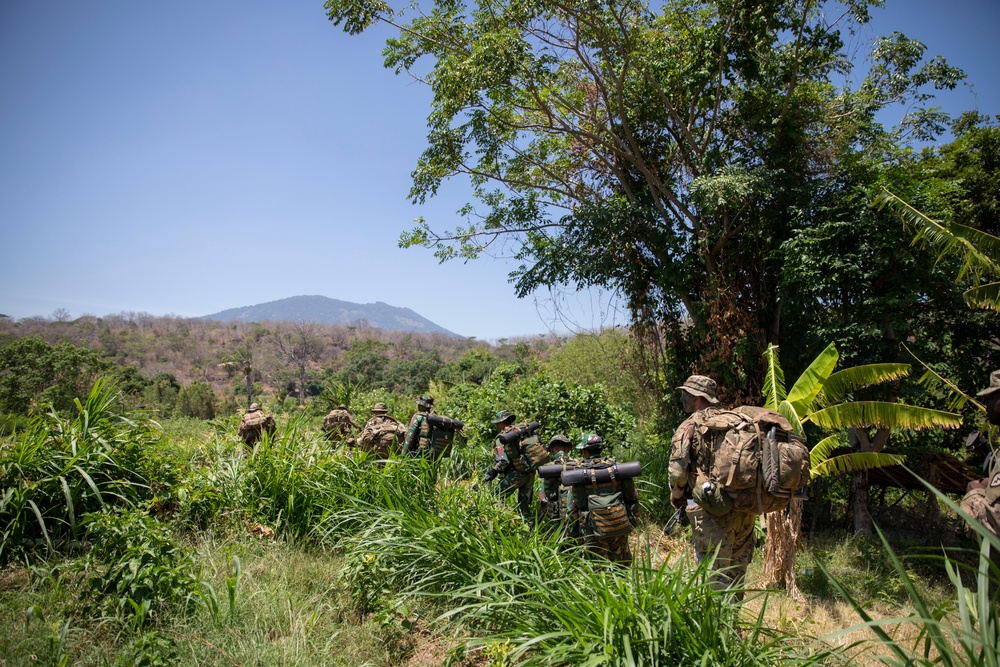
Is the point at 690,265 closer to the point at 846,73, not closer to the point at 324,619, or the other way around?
the point at 846,73

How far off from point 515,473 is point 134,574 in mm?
3934

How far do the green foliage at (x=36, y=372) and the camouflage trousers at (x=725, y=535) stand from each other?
1858cm

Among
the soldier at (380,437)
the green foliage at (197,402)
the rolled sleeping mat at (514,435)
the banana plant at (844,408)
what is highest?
the banana plant at (844,408)

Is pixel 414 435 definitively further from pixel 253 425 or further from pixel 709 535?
pixel 709 535

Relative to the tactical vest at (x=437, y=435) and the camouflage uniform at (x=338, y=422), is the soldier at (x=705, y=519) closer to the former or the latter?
the tactical vest at (x=437, y=435)

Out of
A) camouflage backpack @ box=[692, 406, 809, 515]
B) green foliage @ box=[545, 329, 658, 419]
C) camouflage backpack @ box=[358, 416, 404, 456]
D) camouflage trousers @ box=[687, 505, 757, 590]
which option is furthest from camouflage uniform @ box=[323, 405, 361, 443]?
camouflage backpack @ box=[692, 406, 809, 515]

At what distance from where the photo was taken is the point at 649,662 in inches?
108

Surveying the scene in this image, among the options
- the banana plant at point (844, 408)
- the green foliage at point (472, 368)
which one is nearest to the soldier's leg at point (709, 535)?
the banana plant at point (844, 408)

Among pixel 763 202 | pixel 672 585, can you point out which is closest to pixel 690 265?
pixel 763 202

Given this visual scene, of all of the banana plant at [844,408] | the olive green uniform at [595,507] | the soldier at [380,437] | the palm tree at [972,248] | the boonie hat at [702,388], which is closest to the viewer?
the boonie hat at [702,388]

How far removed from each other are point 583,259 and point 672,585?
763cm

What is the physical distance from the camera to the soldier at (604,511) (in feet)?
16.2

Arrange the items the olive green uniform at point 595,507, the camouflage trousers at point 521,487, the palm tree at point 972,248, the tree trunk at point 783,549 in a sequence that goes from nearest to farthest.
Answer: the olive green uniform at point 595,507 → the palm tree at point 972,248 → the tree trunk at point 783,549 → the camouflage trousers at point 521,487

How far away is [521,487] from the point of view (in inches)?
263
